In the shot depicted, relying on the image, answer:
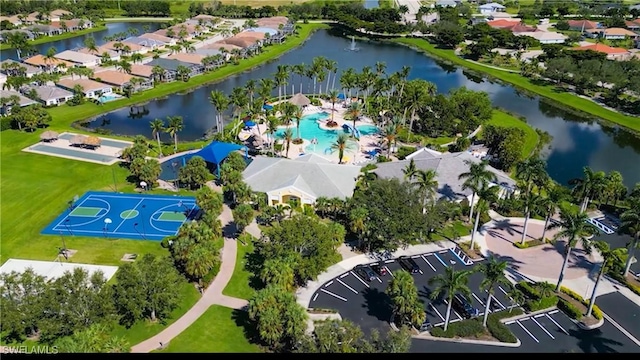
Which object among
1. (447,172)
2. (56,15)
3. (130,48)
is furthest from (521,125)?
(56,15)

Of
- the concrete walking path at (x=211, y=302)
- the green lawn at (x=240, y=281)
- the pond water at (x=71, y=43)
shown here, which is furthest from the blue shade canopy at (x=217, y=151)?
the pond water at (x=71, y=43)

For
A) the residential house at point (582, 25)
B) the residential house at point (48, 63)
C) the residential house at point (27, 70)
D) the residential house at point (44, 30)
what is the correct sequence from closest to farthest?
the residential house at point (27, 70), the residential house at point (48, 63), the residential house at point (44, 30), the residential house at point (582, 25)

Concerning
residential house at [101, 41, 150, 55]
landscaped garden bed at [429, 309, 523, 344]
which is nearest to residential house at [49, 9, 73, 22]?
residential house at [101, 41, 150, 55]

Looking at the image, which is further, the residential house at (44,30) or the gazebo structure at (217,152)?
the residential house at (44,30)

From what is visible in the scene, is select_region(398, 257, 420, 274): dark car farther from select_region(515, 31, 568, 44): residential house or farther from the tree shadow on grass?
select_region(515, 31, 568, 44): residential house

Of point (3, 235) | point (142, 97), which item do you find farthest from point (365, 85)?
point (3, 235)

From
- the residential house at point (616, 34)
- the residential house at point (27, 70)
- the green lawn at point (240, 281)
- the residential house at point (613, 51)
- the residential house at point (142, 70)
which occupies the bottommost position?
the green lawn at point (240, 281)

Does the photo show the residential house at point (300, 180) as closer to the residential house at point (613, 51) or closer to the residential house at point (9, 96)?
the residential house at point (9, 96)
